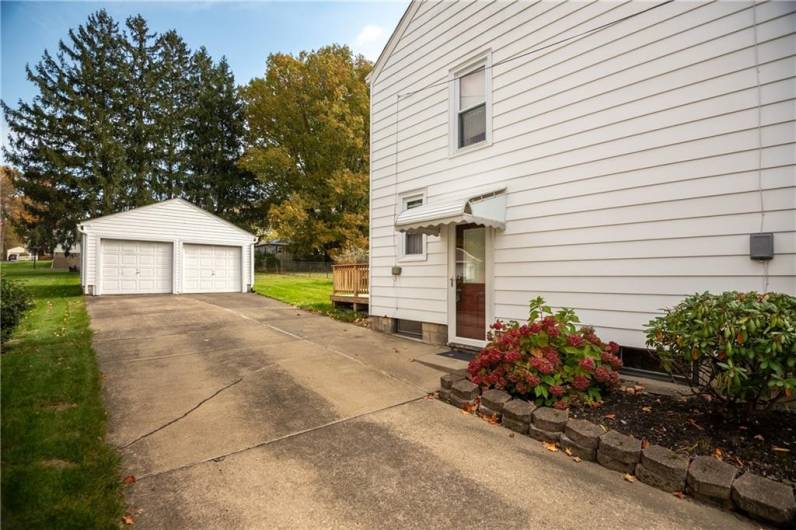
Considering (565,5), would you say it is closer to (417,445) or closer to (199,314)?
(417,445)

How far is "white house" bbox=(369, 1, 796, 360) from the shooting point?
365 cm

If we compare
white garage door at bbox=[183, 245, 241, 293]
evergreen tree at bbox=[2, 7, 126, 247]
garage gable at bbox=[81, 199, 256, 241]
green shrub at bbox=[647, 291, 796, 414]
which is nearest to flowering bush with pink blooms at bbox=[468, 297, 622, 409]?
green shrub at bbox=[647, 291, 796, 414]

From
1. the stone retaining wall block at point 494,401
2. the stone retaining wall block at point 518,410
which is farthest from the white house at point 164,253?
the stone retaining wall block at point 518,410

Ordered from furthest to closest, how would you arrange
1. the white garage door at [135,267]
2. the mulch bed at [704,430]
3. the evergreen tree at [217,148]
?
the evergreen tree at [217,148], the white garage door at [135,267], the mulch bed at [704,430]

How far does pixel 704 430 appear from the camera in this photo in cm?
297

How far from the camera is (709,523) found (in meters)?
2.19

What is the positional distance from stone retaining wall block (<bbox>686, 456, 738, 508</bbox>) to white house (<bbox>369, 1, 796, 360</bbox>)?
2086mm

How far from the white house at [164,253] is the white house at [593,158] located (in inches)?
456

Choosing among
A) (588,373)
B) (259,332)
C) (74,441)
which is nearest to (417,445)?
(588,373)

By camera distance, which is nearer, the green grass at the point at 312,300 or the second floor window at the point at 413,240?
the second floor window at the point at 413,240

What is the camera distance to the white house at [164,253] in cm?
1367

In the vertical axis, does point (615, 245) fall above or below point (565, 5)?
below

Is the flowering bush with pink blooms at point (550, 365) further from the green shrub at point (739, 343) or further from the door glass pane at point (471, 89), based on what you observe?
the door glass pane at point (471, 89)

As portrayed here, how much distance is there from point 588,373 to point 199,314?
365 inches
